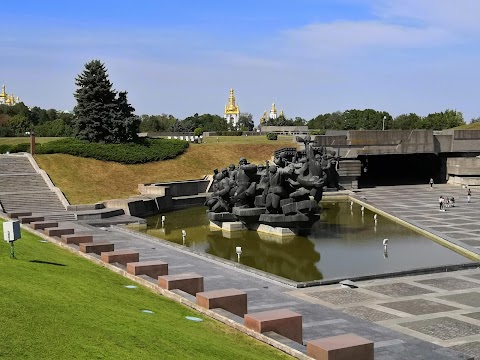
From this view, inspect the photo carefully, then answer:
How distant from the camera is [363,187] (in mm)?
50688

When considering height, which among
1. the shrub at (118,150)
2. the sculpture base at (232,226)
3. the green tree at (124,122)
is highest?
the green tree at (124,122)

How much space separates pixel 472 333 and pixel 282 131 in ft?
233

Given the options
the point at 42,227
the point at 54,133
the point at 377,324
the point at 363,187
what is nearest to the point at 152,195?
the point at 42,227

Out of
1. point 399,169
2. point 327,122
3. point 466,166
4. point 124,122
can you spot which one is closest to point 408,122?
point 327,122

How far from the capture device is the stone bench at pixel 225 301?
37.1ft

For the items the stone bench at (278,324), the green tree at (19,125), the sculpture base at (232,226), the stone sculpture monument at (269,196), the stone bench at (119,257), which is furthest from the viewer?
the green tree at (19,125)

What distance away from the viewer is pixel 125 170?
44.8 m

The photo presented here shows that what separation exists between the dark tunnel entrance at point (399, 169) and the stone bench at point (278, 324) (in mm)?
43229

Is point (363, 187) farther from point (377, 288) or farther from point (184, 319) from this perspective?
point (184, 319)

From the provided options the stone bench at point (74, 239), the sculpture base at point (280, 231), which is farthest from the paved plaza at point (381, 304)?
the sculpture base at point (280, 231)

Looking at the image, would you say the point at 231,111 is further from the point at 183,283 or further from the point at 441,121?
the point at 183,283

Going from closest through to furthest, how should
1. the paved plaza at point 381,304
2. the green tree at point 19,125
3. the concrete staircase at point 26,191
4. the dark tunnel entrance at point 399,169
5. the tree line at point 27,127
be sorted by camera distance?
the paved plaza at point 381,304
the concrete staircase at point 26,191
the dark tunnel entrance at point 399,169
the tree line at point 27,127
the green tree at point 19,125

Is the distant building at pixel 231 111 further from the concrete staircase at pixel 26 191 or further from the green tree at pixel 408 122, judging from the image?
the concrete staircase at pixel 26 191

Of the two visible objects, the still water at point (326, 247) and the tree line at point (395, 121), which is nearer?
the still water at point (326, 247)
